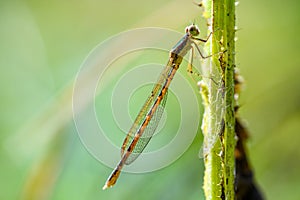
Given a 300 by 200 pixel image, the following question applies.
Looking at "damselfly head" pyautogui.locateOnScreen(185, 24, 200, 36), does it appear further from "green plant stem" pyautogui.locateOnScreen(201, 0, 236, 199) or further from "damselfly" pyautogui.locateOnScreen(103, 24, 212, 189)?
"green plant stem" pyautogui.locateOnScreen(201, 0, 236, 199)

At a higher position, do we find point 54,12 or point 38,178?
point 54,12

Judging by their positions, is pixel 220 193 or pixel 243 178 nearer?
pixel 220 193

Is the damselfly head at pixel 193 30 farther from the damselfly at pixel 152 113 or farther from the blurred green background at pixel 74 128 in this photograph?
the blurred green background at pixel 74 128

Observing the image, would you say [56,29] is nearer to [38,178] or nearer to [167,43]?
[167,43]

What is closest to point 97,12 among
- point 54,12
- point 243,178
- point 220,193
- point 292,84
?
point 54,12

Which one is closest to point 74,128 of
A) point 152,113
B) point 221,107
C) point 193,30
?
point 152,113

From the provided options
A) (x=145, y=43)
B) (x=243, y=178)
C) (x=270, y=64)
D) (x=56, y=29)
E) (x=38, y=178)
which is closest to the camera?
(x=243, y=178)
